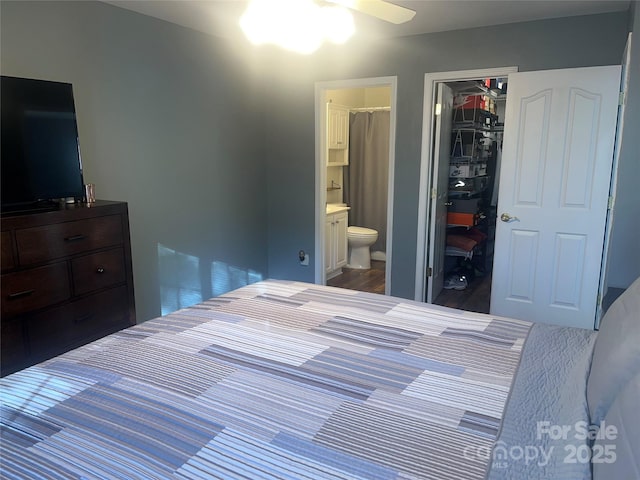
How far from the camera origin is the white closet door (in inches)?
129

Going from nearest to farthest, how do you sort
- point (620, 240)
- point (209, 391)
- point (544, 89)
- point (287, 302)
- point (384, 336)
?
point (209, 391)
point (384, 336)
point (287, 302)
point (620, 240)
point (544, 89)

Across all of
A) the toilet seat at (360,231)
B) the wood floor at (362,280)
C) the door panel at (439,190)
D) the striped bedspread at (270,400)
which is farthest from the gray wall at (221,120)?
the striped bedspread at (270,400)

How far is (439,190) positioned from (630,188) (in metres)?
1.64

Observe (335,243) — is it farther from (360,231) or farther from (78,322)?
(78,322)

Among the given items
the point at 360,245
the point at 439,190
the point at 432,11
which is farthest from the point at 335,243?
the point at 432,11

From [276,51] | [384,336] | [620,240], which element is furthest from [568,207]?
[276,51]

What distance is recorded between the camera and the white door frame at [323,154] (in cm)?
407

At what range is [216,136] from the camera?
13.5 feet

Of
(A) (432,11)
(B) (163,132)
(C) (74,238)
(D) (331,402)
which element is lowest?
(D) (331,402)

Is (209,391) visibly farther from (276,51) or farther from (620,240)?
(276,51)

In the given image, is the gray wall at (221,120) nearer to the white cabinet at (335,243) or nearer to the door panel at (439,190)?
the door panel at (439,190)

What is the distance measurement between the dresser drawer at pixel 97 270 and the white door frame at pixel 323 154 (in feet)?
7.26

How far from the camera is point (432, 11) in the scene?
320 cm

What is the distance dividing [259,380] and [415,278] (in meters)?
2.97
